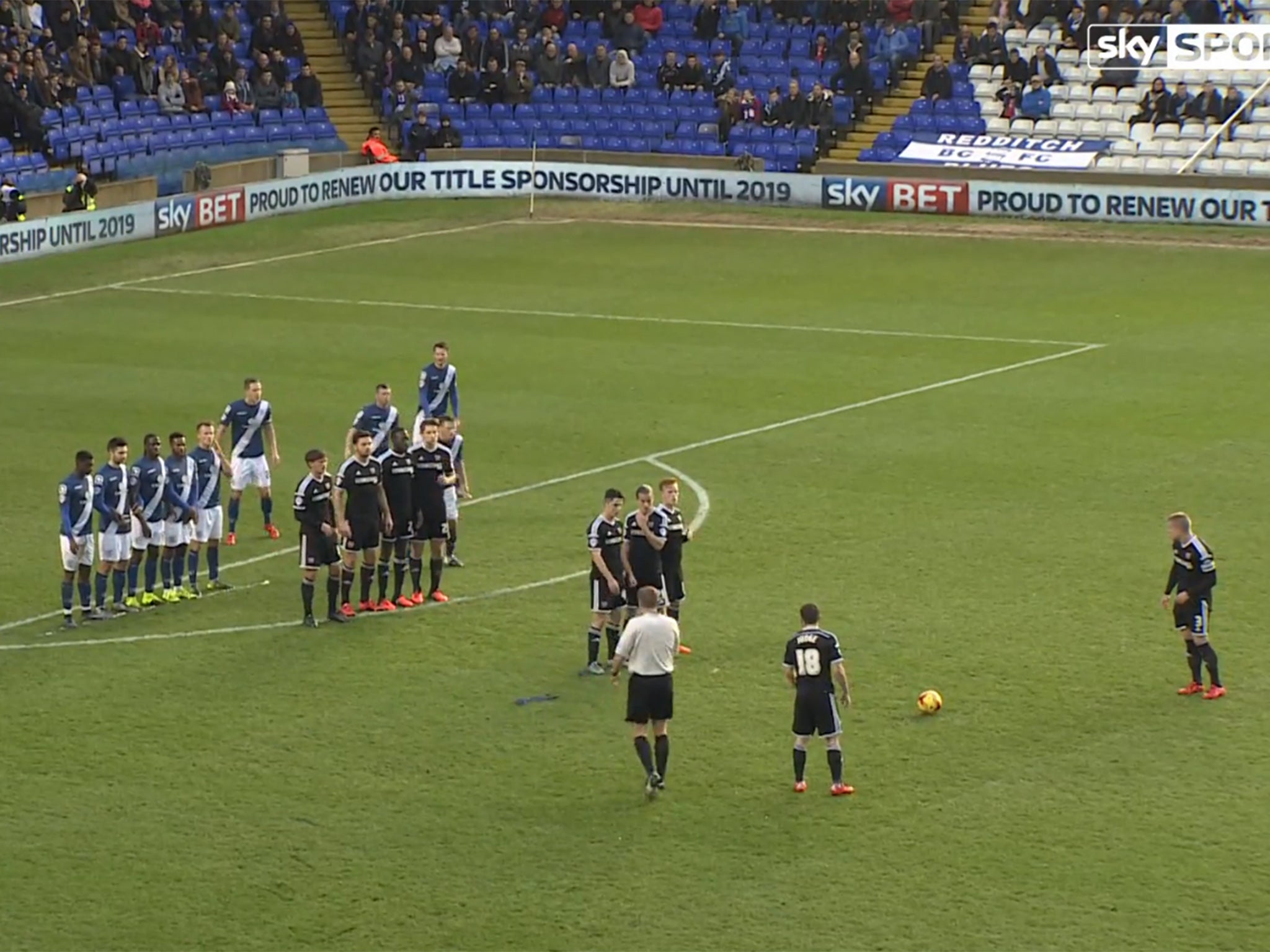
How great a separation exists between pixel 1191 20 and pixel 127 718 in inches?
1565

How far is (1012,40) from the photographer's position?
181 ft

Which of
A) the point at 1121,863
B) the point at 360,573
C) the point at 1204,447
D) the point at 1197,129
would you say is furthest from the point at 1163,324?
the point at 1121,863

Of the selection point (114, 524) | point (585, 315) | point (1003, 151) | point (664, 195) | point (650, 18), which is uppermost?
point (650, 18)

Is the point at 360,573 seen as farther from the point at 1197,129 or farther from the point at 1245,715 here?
the point at 1197,129

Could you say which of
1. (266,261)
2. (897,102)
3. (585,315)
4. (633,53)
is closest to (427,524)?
(585,315)

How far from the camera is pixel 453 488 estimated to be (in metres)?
23.7

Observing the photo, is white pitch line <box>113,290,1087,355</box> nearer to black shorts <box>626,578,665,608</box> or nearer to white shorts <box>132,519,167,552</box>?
white shorts <box>132,519,167,552</box>

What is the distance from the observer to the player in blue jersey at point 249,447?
25656 millimetres

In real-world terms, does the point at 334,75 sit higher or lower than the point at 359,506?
lower

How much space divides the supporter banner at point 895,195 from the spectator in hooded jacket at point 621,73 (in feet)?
26.3

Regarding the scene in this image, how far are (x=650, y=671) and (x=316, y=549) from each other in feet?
18.8

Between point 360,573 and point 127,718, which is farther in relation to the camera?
point 360,573

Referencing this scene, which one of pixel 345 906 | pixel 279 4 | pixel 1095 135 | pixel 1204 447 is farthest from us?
pixel 279 4

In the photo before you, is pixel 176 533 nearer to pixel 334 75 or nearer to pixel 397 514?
pixel 397 514
